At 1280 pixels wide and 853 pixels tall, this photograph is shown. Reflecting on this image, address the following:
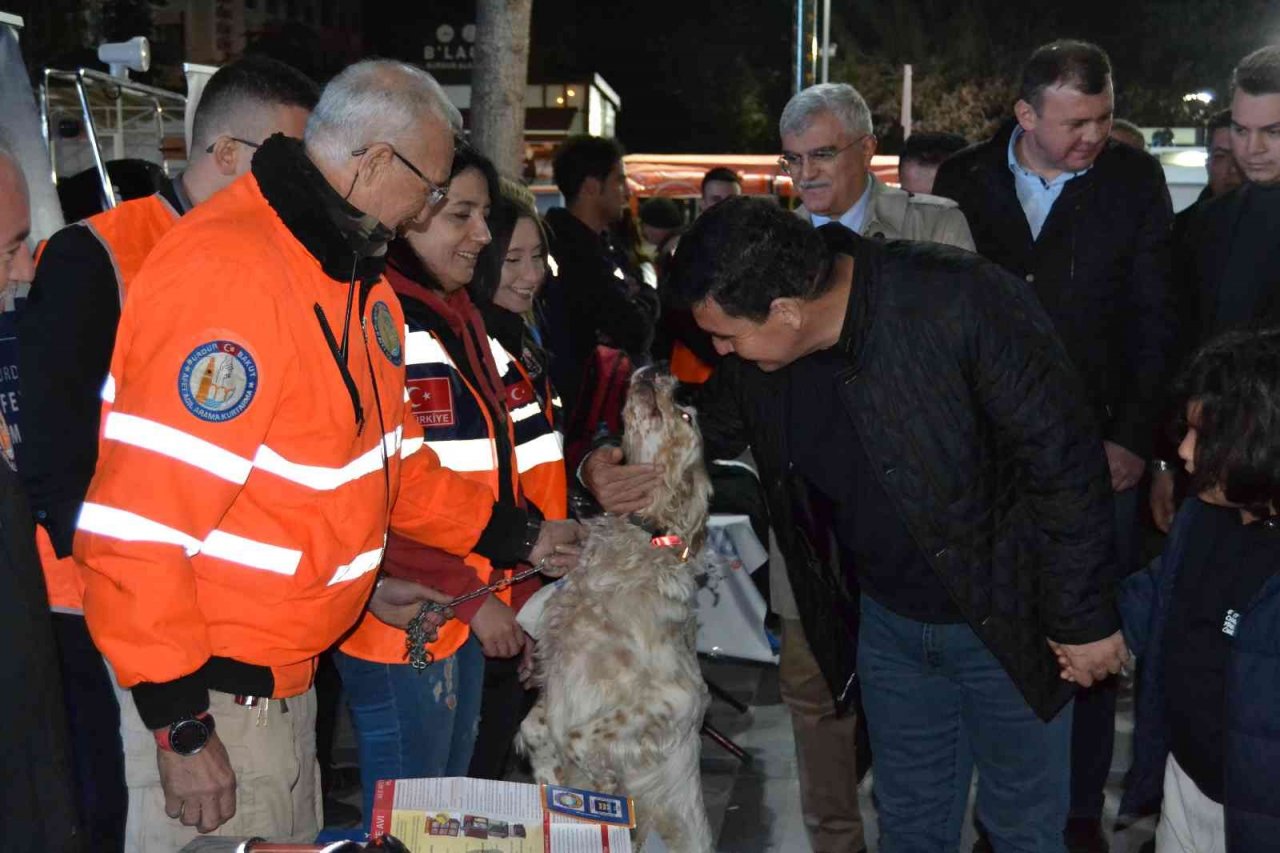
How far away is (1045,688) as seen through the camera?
309 cm

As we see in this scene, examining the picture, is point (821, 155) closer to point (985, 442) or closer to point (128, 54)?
point (985, 442)

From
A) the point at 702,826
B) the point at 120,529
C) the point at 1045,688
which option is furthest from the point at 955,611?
the point at 120,529

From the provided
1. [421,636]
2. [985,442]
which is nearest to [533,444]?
[421,636]

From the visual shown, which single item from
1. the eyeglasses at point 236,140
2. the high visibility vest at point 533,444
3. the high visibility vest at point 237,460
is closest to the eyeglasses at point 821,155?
the high visibility vest at point 533,444

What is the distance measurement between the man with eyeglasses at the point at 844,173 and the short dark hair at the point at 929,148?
2623mm

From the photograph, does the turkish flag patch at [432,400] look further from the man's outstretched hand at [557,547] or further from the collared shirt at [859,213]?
the collared shirt at [859,213]

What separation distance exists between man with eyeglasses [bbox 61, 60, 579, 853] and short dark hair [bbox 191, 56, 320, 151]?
0.79m

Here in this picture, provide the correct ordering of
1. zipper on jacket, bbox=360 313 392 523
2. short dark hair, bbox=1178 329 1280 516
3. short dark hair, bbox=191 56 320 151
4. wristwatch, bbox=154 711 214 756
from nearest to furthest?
wristwatch, bbox=154 711 214 756 → zipper on jacket, bbox=360 313 392 523 → short dark hair, bbox=1178 329 1280 516 → short dark hair, bbox=191 56 320 151

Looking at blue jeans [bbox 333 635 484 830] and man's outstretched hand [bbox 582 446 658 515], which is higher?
man's outstretched hand [bbox 582 446 658 515]

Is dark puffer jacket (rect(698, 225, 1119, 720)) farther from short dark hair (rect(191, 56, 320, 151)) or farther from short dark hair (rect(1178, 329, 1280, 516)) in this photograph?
short dark hair (rect(191, 56, 320, 151))

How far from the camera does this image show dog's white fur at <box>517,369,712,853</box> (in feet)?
11.3

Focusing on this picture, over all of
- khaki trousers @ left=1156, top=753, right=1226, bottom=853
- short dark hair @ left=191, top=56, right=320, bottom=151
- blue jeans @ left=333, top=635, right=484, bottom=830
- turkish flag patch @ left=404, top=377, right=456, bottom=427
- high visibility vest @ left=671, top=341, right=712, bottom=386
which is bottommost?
khaki trousers @ left=1156, top=753, right=1226, bottom=853

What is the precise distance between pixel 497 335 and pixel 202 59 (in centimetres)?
3589

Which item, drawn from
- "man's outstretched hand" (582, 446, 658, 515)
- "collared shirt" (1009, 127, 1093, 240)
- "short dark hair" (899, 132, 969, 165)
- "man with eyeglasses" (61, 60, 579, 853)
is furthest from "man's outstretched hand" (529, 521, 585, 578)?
"short dark hair" (899, 132, 969, 165)
